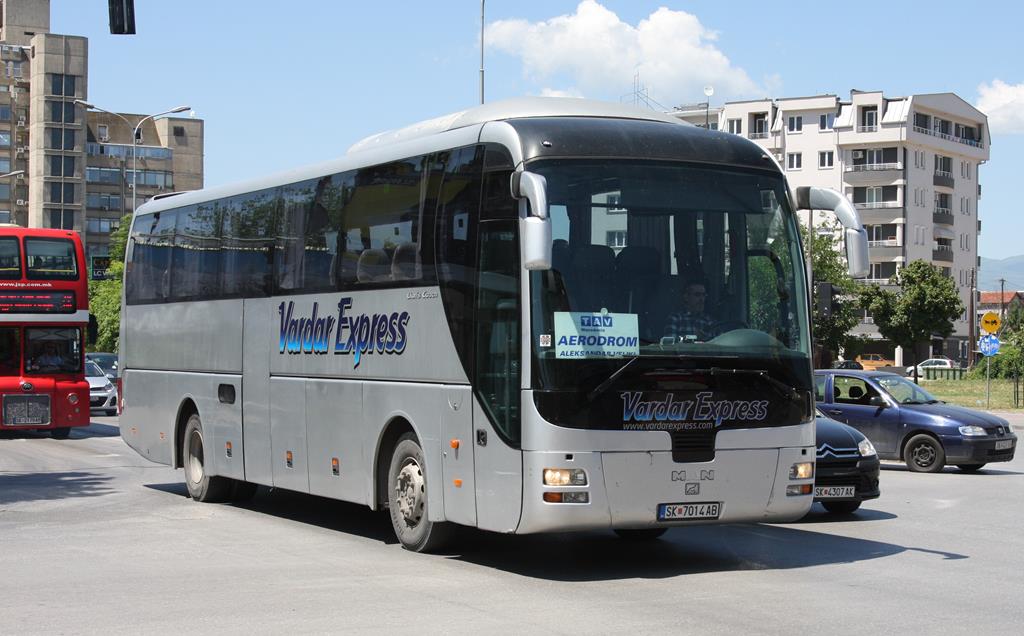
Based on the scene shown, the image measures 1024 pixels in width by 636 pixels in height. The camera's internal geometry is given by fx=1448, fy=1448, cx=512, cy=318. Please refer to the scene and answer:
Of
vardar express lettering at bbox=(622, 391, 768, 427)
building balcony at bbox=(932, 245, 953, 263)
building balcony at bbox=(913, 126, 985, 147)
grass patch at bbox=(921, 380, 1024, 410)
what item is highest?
building balcony at bbox=(913, 126, 985, 147)

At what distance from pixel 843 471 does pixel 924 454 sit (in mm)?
7089

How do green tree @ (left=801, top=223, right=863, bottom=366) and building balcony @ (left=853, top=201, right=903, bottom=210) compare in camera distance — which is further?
building balcony @ (left=853, top=201, right=903, bottom=210)

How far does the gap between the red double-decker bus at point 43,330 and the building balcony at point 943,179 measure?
95.0m

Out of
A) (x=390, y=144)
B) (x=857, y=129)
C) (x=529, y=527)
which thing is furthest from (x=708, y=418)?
(x=857, y=129)

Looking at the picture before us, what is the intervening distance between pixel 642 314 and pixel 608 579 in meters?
2.07

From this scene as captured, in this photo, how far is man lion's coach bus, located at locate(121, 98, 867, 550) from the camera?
10812 mm

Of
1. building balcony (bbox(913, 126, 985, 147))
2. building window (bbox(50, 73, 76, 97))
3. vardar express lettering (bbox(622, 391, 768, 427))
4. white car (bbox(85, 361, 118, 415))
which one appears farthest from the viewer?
building window (bbox(50, 73, 76, 97))

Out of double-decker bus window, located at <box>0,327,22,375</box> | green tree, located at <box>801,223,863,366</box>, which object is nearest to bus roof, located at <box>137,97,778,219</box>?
double-decker bus window, located at <box>0,327,22,375</box>

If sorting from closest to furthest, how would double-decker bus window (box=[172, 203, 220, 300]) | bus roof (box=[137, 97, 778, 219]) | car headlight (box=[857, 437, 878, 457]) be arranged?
bus roof (box=[137, 97, 778, 219])
car headlight (box=[857, 437, 878, 457])
double-decker bus window (box=[172, 203, 220, 300])

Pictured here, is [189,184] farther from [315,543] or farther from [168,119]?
[315,543]

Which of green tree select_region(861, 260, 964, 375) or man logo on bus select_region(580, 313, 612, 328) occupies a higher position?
green tree select_region(861, 260, 964, 375)

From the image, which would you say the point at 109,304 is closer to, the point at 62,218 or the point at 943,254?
the point at 62,218

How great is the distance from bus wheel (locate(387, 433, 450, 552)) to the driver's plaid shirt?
2.60 m

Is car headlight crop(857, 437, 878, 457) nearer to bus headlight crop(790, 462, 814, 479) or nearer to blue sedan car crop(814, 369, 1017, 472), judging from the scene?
bus headlight crop(790, 462, 814, 479)
